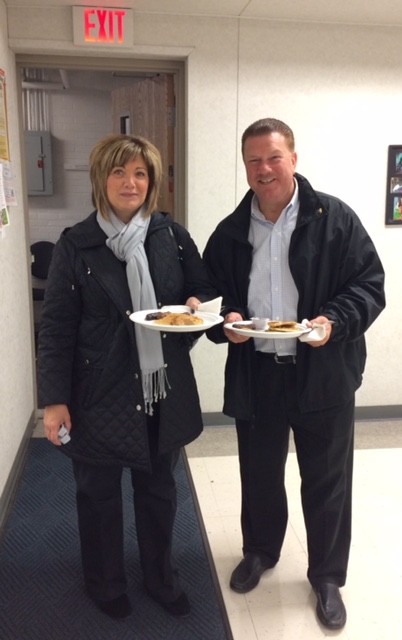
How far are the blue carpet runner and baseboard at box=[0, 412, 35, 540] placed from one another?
0.03m

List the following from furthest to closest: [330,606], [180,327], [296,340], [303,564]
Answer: [303,564] < [330,606] < [296,340] < [180,327]

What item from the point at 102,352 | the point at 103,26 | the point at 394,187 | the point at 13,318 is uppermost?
the point at 103,26

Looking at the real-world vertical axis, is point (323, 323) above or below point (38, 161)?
below

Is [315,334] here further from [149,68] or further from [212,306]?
[149,68]

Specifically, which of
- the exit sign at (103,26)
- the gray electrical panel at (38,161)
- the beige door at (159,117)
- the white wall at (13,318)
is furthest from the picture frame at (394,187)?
the gray electrical panel at (38,161)

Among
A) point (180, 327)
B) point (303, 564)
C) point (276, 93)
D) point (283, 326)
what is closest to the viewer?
point (180, 327)

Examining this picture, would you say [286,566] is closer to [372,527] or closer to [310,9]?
[372,527]

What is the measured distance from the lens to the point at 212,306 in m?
1.65

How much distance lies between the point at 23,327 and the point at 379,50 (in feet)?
8.72

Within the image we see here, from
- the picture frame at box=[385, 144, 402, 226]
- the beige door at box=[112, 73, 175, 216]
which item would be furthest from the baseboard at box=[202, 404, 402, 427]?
the beige door at box=[112, 73, 175, 216]

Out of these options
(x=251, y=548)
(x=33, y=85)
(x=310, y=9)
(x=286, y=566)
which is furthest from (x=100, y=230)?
(x=33, y=85)

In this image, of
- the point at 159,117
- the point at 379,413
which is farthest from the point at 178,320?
the point at 379,413

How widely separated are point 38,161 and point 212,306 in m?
4.63

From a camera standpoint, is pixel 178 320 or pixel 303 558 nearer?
pixel 178 320
